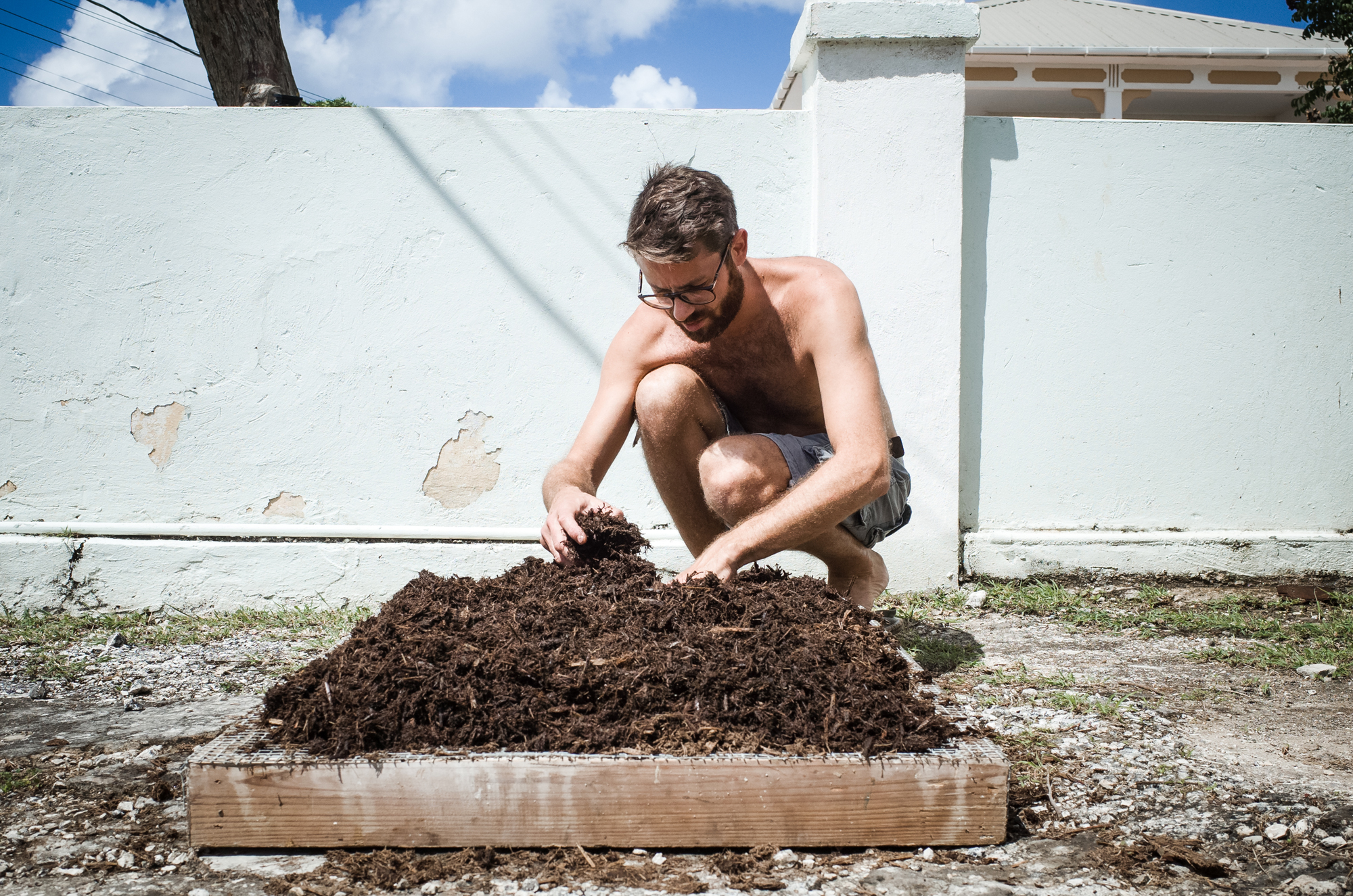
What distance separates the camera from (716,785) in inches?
62.9

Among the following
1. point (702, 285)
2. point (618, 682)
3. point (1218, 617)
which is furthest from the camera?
point (1218, 617)

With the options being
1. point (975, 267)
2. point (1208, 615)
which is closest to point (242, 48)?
point (975, 267)

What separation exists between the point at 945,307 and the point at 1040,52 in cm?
768

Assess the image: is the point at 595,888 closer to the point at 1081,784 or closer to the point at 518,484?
the point at 1081,784

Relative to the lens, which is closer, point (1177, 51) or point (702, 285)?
point (702, 285)

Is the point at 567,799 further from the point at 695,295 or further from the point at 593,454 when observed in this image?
the point at 695,295

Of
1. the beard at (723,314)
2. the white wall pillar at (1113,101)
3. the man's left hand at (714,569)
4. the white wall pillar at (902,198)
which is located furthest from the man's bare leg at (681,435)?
the white wall pillar at (1113,101)

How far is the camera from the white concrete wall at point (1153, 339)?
12.6ft

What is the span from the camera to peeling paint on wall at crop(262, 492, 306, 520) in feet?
12.5

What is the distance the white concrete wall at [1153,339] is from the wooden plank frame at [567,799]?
2.45 meters

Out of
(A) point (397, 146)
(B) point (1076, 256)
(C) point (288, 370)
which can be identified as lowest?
(C) point (288, 370)

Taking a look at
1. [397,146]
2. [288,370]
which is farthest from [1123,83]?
[288,370]

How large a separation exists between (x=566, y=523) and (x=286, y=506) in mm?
2030

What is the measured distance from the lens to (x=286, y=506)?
3.80m
